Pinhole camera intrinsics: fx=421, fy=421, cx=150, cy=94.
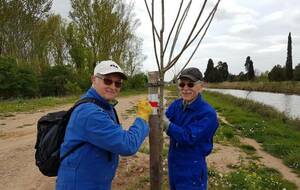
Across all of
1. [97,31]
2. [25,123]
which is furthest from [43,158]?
[97,31]

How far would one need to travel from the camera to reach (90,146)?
2926 mm

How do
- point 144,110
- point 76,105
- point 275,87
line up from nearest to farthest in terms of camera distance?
point 76,105
point 144,110
point 275,87

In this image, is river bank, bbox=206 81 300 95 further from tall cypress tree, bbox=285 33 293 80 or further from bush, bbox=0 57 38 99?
bush, bbox=0 57 38 99

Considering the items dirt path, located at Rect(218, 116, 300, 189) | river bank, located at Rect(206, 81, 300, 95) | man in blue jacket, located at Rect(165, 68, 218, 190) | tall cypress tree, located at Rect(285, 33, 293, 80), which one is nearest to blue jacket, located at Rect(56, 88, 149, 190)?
man in blue jacket, located at Rect(165, 68, 218, 190)

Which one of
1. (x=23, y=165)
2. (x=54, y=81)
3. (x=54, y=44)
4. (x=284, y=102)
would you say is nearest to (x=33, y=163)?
(x=23, y=165)

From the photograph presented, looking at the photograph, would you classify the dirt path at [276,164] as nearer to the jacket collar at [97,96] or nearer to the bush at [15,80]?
the jacket collar at [97,96]

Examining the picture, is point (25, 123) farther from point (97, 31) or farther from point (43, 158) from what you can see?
point (97, 31)

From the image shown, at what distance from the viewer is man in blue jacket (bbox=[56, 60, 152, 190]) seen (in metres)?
2.87

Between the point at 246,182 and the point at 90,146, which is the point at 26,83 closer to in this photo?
the point at 246,182

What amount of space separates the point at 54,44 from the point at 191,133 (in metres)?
42.3

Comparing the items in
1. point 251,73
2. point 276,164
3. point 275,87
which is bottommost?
point 276,164

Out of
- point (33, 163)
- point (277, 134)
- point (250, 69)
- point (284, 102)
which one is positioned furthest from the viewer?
point (250, 69)

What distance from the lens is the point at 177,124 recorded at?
13.3 feet

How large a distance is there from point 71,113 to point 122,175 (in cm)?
433
